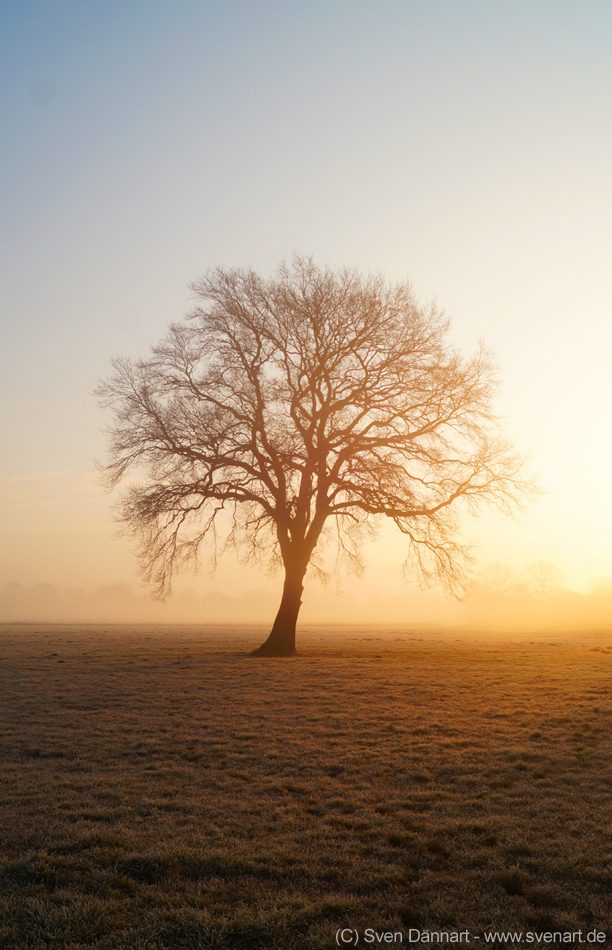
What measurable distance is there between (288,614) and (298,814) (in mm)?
18425

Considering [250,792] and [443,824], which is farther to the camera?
[250,792]

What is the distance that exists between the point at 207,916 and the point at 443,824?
3.48 m

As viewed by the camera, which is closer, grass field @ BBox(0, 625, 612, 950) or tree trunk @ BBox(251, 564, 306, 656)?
grass field @ BBox(0, 625, 612, 950)

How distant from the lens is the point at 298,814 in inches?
313

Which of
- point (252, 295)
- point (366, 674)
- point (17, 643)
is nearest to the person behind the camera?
point (366, 674)

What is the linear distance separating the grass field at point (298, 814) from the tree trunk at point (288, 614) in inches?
341

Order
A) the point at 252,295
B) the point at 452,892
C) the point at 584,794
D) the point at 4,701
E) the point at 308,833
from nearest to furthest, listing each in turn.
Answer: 1. the point at 452,892
2. the point at 308,833
3. the point at 584,794
4. the point at 4,701
5. the point at 252,295

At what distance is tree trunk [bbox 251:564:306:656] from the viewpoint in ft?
85.3

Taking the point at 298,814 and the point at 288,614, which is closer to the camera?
the point at 298,814

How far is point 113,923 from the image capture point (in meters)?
5.18

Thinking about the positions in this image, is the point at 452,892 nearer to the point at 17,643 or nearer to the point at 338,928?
the point at 338,928

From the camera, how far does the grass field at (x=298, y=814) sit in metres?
5.35

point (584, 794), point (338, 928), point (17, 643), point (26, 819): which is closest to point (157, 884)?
point (338, 928)

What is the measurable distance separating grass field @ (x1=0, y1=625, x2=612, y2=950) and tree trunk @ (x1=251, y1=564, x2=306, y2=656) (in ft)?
28.4
